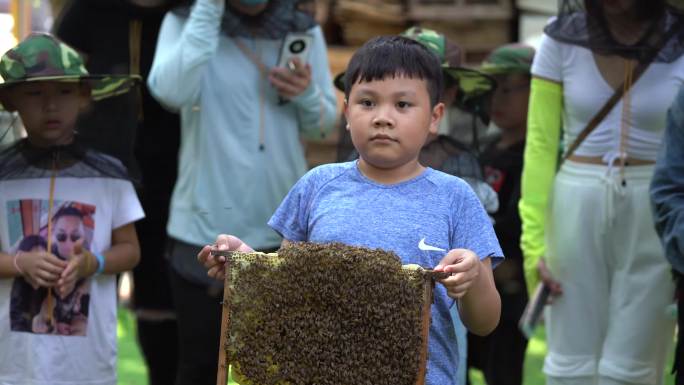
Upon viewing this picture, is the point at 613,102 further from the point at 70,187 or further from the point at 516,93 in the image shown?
the point at 70,187

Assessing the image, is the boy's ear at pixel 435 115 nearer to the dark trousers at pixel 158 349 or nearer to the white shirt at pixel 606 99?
the white shirt at pixel 606 99

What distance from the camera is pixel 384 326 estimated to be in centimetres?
342

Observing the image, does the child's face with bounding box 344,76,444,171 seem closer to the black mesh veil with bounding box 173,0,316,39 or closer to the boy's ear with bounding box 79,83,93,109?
the boy's ear with bounding box 79,83,93,109

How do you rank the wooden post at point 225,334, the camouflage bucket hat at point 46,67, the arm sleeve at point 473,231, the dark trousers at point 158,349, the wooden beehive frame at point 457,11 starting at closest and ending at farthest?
the wooden post at point 225,334 < the arm sleeve at point 473,231 < the camouflage bucket hat at point 46,67 < the dark trousers at point 158,349 < the wooden beehive frame at point 457,11

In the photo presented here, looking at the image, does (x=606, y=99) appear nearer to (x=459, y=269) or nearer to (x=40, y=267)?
(x=459, y=269)

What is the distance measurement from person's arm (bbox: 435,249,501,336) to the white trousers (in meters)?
1.71

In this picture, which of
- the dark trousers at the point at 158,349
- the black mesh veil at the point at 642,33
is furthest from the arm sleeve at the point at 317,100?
the dark trousers at the point at 158,349

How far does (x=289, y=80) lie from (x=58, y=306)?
153 cm

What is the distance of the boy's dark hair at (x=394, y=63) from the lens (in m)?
3.78

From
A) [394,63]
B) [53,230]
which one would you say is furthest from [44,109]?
[394,63]

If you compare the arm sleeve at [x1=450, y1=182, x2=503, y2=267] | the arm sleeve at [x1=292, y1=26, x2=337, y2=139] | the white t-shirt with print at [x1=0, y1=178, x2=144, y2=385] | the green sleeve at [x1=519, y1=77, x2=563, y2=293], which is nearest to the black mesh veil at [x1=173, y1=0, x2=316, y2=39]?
the arm sleeve at [x1=292, y1=26, x2=337, y2=139]

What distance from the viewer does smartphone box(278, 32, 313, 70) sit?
5.75 m

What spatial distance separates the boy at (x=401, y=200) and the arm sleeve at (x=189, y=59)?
1.83 m

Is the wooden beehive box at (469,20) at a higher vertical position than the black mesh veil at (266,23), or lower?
lower
